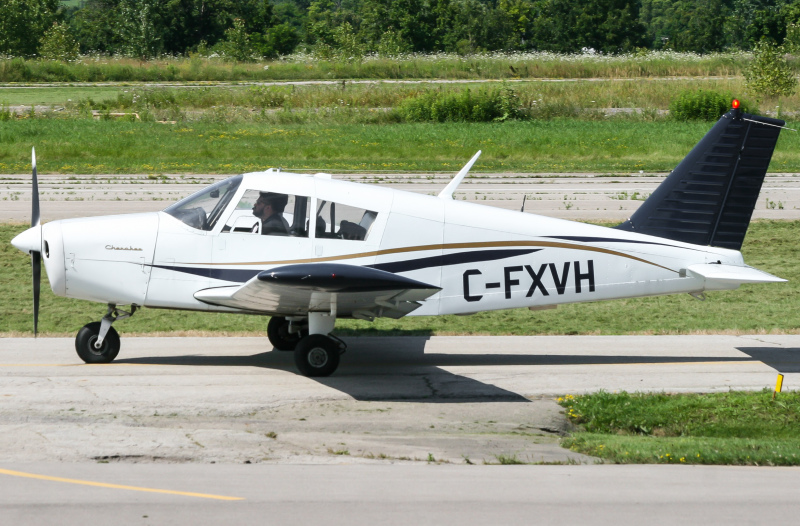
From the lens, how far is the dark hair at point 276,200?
1031 centimetres

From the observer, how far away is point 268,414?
9.05 meters

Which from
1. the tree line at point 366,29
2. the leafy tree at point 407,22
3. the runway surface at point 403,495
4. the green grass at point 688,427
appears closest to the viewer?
the runway surface at point 403,495

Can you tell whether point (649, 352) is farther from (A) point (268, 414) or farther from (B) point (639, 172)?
(B) point (639, 172)

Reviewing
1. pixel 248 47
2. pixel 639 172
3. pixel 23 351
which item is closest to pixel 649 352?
pixel 23 351

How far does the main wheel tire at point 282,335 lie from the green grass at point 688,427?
3.87 m

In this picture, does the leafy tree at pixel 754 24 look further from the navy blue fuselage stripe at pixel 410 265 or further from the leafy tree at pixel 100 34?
the leafy tree at pixel 100 34

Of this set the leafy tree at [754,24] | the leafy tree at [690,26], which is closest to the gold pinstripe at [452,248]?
the leafy tree at [754,24]

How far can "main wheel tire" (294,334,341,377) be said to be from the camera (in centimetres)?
1029

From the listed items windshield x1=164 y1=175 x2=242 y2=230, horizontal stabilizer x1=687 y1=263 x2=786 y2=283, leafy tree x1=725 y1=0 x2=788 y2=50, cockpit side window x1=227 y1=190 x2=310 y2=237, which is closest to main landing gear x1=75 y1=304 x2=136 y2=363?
windshield x1=164 y1=175 x2=242 y2=230

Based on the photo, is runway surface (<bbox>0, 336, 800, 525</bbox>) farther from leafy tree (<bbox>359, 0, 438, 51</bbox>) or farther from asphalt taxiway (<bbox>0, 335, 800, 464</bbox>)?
leafy tree (<bbox>359, 0, 438, 51</bbox>)

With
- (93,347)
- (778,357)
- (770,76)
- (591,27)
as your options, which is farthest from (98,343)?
(591,27)

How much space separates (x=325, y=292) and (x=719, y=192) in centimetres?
520

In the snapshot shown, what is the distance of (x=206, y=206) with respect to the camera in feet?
34.2

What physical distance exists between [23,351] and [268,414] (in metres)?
4.35
